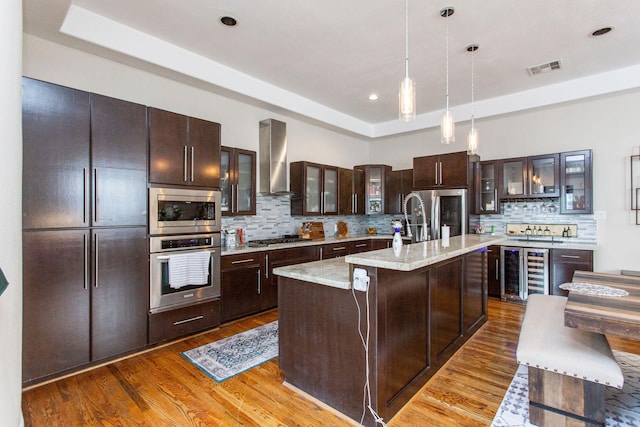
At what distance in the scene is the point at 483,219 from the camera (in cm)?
550

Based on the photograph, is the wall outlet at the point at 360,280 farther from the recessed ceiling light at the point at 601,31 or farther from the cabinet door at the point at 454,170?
the cabinet door at the point at 454,170

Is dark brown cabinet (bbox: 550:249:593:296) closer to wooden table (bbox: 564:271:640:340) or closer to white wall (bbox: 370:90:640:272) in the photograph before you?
white wall (bbox: 370:90:640:272)

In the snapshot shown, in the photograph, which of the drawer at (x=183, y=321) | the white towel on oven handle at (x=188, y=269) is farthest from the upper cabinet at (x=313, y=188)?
the drawer at (x=183, y=321)

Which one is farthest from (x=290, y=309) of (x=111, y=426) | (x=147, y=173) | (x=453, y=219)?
(x=453, y=219)

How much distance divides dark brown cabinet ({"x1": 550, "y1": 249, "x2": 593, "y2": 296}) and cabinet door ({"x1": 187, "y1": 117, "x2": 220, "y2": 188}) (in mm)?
4499

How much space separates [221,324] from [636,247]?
5385 mm

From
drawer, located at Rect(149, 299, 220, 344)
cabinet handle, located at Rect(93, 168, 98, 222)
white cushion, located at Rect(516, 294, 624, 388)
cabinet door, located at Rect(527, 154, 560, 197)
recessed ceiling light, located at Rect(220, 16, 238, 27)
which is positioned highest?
recessed ceiling light, located at Rect(220, 16, 238, 27)

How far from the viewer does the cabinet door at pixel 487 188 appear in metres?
5.11

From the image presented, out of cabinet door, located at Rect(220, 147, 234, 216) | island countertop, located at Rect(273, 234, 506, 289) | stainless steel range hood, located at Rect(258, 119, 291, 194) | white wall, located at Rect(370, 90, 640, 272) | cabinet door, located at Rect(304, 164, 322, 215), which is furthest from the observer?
cabinet door, located at Rect(304, 164, 322, 215)

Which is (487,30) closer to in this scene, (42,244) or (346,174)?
(346,174)

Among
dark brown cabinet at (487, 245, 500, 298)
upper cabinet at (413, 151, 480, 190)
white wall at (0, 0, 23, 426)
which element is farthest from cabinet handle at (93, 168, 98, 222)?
dark brown cabinet at (487, 245, 500, 298)

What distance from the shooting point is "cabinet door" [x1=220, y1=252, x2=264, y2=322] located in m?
3.72

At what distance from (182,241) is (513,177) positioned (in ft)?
15.7

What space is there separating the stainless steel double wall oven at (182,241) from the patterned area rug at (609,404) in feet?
9.10
